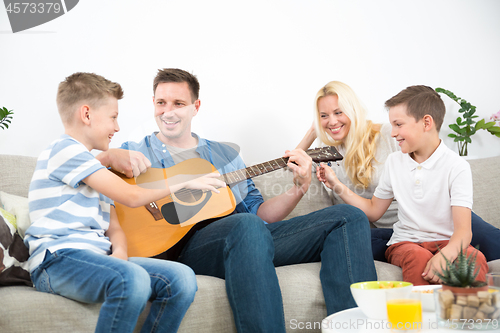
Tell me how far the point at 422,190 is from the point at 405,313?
0.82 meters

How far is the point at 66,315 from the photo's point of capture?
1.05m

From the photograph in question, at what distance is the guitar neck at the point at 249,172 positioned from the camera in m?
1.52

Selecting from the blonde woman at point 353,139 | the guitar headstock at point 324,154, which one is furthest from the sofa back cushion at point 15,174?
the blonde woman at point 353,139

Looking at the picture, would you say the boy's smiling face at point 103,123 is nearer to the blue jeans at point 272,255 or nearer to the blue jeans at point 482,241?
the blue jeans at point 272,255

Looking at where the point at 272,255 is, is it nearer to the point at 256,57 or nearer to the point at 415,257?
the point at 415,257

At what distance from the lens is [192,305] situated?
116 centimetres

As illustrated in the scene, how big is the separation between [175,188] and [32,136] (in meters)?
1.07

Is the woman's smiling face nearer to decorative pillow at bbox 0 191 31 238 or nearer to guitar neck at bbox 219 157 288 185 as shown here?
guitar neck at bbox 219 157 288 185

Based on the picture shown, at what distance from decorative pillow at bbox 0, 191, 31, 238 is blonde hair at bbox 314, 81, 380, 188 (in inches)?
50.0

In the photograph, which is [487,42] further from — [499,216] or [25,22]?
[25,22]

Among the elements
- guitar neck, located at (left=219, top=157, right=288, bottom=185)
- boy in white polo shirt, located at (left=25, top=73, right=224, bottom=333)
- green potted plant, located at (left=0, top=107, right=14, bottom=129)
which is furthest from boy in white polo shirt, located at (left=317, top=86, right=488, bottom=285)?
green potted plant, located at (left=0, top=107, right=14, bottom=129)

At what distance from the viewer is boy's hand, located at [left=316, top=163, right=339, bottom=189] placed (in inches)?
67.3

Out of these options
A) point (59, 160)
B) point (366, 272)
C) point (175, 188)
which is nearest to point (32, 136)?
point (59, 160)

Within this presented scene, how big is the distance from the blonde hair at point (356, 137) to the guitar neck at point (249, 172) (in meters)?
0.40
